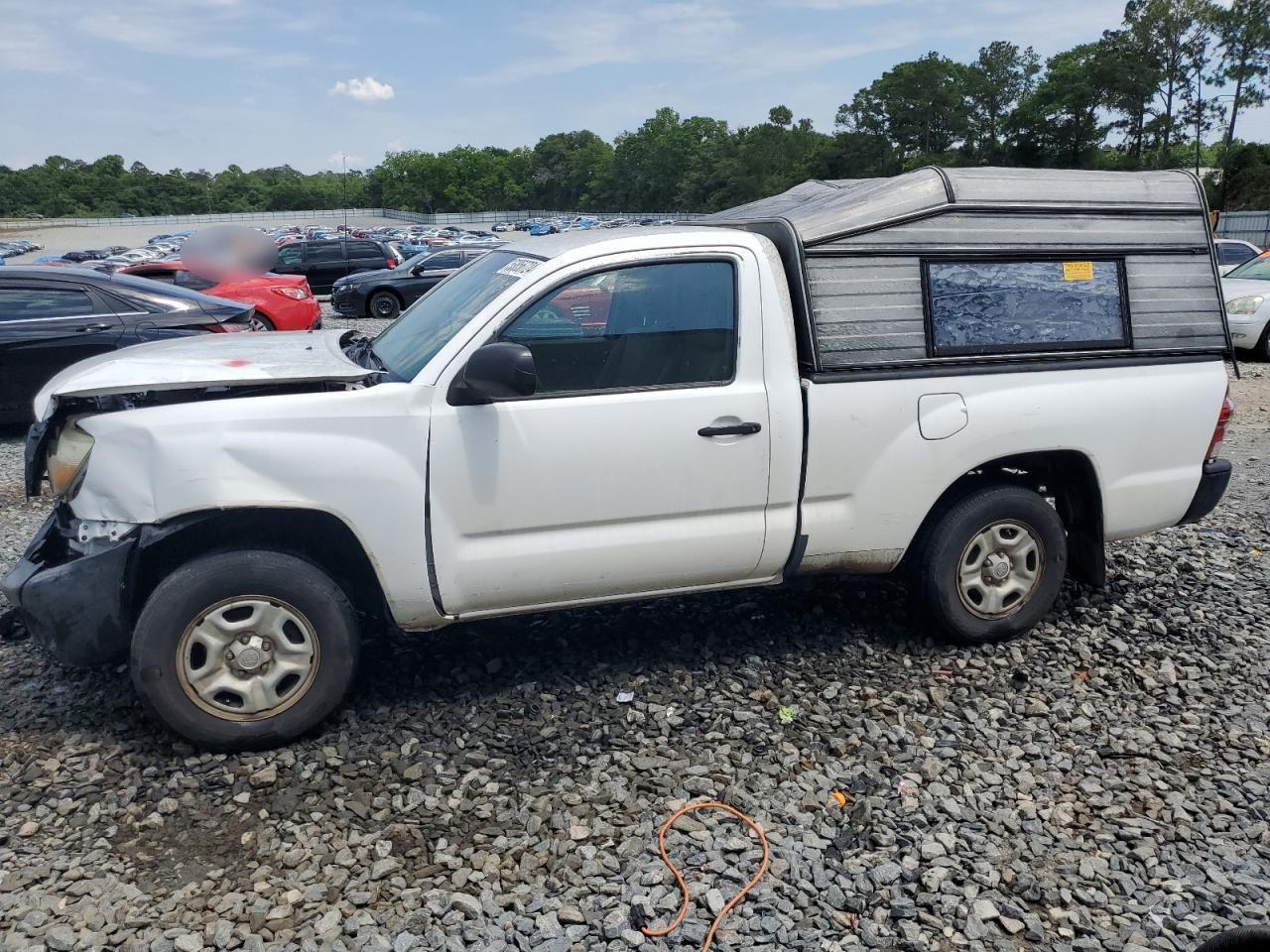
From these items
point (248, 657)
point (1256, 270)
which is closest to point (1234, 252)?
point (1256, 270)

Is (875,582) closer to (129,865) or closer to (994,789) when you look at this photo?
(994,789)

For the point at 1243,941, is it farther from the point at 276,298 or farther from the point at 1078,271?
the point at 276,298

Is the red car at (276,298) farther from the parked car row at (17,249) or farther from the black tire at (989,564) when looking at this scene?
the parked car row at (17,249)

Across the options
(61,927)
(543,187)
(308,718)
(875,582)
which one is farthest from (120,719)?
(543,187)

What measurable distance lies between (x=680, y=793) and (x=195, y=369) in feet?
7.64

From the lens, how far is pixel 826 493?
163 inches

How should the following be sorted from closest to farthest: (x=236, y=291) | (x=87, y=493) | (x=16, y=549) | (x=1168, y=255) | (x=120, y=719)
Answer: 1. (x=87, y=493)
2. (x=120, y=719)
3. (x=1168, y=255)
4. (x=16, y=549)
5. (x=236, y=291)

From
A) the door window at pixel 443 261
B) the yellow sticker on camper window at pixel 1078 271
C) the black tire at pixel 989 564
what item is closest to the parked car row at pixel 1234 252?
the door window at pixel 443 261

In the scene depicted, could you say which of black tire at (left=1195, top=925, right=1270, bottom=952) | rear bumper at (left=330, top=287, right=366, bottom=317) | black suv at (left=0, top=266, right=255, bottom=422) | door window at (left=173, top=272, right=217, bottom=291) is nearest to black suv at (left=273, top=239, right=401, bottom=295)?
rear bumper at (left=330, top=287, right=366, bottom=317)

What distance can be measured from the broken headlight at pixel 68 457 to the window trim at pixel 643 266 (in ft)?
4.45

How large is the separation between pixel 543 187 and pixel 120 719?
5911 inches

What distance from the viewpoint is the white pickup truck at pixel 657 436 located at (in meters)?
3.54

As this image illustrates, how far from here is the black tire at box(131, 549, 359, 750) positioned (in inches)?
137

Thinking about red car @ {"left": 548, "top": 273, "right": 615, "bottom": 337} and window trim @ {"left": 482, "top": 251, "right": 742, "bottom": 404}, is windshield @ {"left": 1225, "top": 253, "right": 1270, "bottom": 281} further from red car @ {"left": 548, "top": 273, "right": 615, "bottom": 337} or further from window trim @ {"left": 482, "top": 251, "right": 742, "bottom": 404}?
red car @ {"left": 548, "top": 273, "right": 615, "bottom": 337}
